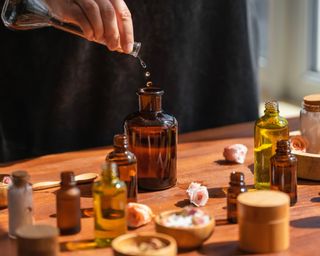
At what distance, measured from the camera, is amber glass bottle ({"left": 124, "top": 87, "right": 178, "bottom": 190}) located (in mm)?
1599

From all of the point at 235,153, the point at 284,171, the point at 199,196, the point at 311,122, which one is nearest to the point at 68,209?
the point at 199,196

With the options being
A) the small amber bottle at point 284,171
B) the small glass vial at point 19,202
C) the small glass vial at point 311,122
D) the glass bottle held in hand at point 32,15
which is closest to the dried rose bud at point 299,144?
the small glass vial at point 311,122

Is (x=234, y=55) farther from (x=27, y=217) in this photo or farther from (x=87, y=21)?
(x=27, y=217)

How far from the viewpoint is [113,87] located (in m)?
2.10

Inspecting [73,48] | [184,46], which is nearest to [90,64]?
[73,48]

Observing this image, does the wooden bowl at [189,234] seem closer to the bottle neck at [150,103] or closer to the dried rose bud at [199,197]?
the dried rose bud at [199,197]

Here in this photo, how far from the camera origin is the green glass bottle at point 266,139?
1604 mm

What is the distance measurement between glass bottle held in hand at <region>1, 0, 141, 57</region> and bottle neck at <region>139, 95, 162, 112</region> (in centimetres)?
20

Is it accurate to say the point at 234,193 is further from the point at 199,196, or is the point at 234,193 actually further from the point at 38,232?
the point at 38,232

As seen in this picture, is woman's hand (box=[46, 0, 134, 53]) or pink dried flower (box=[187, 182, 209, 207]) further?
woman's hand (box=[46, 0, 134, 53])

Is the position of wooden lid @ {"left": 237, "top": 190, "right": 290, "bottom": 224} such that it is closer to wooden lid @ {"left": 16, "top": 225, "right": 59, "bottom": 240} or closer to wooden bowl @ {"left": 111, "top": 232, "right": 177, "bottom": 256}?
wooden bowl @ {"left": 111, "top": 232, "right": 177, "bottom": 256}

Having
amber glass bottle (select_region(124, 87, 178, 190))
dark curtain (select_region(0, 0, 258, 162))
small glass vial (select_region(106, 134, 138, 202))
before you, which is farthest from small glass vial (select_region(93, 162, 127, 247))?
dark curtain (select_region(0, 0, 258, 162))

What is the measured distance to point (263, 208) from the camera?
128 cm

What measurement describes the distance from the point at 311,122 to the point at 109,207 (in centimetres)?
61
